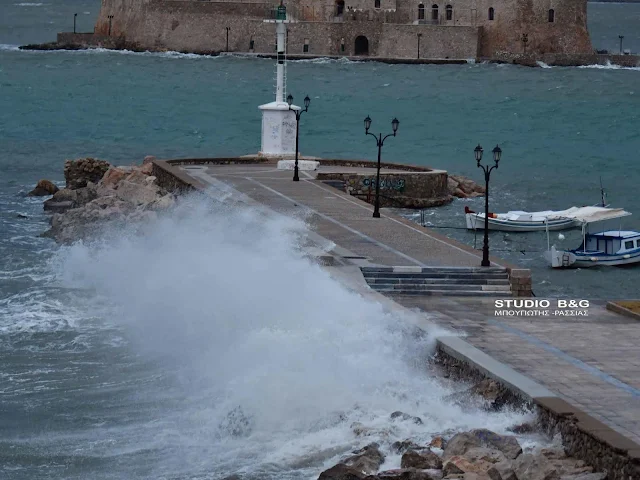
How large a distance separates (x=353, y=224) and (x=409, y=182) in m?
6.79

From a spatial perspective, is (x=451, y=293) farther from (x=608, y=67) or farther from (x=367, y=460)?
(x=608, y=67)

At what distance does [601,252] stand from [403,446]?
1432cm

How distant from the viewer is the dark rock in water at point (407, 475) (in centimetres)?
1233

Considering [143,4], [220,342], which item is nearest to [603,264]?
[220,342]

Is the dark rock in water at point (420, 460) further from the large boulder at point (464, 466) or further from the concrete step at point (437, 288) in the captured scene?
the concrete step at point (437, 288)

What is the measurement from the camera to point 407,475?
12.4 m

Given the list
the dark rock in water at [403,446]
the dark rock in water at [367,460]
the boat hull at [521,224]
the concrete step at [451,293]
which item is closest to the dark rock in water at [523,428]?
the dark rock in water at [403,446]

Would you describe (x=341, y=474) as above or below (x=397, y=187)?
below

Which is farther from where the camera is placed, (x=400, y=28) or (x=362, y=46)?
(x=362, y=46)

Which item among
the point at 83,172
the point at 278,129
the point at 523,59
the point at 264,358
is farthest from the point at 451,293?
the point at 523,59

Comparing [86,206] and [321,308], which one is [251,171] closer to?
[86,206]

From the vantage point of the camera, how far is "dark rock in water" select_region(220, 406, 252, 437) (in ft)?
47.2

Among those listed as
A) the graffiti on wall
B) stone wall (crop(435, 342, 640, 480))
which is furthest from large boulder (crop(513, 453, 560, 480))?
the graffiti on wall

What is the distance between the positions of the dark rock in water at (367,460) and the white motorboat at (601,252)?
45.1 ft
